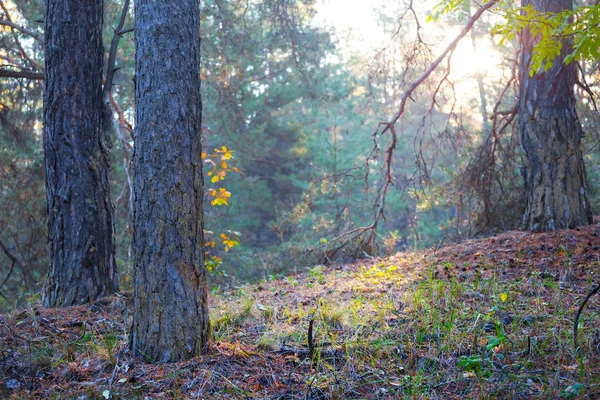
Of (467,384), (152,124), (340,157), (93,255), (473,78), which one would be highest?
(473,78)

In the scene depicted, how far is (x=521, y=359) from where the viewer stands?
303cm

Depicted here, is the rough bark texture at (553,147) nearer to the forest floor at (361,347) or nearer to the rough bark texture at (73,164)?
the forest floor at (361,347)

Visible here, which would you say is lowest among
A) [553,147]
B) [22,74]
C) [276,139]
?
[553,147]

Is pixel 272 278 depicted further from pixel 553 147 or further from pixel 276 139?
pixel 276 139

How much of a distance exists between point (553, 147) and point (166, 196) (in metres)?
5.06

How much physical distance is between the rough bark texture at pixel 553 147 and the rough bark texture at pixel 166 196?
186 inches

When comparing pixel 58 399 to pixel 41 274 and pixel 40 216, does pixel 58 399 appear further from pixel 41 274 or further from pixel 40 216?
pixel 41 274

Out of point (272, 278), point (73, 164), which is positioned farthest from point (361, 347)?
point (272, 278)

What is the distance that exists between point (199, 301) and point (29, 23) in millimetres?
7980

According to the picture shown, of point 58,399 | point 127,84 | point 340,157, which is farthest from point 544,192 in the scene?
point 340,157

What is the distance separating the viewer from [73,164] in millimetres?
4992

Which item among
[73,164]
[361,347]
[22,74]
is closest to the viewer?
[361,347]

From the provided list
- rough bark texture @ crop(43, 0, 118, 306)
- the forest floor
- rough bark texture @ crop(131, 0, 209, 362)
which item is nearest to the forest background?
rough bark texture @ crop(43, 0, 118, 306)

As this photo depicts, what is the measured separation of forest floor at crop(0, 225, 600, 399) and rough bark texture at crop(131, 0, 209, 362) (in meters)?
0.22
